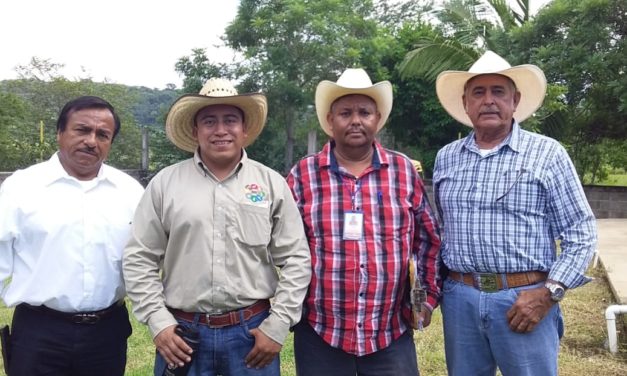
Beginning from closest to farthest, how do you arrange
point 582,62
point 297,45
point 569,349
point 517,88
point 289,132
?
1. point 517,88
2. point 569,349
3. point 582,62
4. point 297,45
5. point 289,132

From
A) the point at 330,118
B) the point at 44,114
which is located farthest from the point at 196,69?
the point at 330,118

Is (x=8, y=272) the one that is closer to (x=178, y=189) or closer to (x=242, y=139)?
(x=178, y=189)

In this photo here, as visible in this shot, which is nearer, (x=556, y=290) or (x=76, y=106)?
(x=556, y=290)

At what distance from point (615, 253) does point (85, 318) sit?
7650 millimetres

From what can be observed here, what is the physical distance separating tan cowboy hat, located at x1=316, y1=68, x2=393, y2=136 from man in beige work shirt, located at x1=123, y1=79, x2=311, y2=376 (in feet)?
1.54

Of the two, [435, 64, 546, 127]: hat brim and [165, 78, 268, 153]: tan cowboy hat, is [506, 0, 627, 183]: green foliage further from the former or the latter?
[165, 78, 268, 153]: tan cowboy hat

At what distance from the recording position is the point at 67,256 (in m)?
2.63

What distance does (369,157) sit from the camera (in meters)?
2.88

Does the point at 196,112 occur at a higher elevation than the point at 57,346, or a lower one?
higher

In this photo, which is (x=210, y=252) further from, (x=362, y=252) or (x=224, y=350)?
(x=362, y=252)

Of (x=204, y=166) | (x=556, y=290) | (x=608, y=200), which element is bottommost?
(x=608, y=200)

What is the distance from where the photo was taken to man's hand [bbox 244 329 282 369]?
253 centimetres

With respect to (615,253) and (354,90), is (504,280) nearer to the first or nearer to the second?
(354,90)

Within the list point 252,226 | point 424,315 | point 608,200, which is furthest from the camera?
point 608,200
